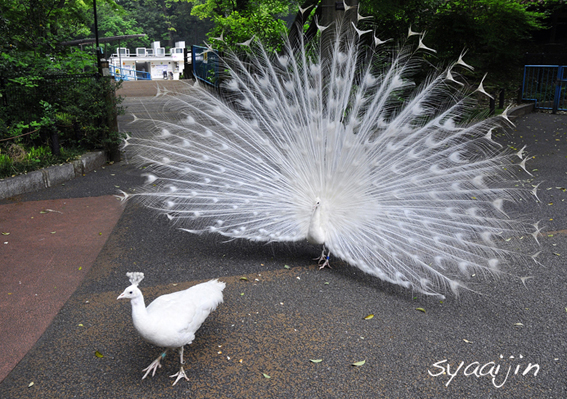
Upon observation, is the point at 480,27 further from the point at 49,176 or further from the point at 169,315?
the point at 169,315

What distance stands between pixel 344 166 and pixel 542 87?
12.3m

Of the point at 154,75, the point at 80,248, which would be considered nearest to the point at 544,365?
the point at 80,248

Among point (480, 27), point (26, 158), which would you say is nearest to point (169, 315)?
point (26, 158)

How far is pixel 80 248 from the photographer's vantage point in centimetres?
474

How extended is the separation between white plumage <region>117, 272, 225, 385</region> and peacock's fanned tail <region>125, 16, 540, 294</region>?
1.28 m

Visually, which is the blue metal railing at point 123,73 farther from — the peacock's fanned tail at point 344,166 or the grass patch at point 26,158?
the peacock's fanned tail at point 344,166

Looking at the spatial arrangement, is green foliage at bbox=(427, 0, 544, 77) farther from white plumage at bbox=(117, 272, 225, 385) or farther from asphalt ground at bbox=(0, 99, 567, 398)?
white plumage at bbox=(117, 272, 225, 385)

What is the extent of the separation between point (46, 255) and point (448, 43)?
11000mm

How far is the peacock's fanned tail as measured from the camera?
12.3 ft

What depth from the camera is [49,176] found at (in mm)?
6867

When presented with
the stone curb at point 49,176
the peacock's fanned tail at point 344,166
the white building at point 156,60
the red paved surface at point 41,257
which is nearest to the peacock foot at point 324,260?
the peacock's fanned tail at point 344,166

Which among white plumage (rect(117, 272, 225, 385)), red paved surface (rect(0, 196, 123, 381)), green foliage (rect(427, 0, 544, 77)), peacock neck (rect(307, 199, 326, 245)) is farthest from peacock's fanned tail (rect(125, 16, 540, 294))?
green foliage (rect(427, 0, 544, 77))

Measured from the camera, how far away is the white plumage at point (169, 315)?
2.57 m

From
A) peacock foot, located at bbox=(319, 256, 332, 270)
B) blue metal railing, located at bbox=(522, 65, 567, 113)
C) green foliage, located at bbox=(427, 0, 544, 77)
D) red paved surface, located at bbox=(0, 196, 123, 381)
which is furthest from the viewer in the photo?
blue metal railing, located at bbox=(522, 65, 567, 113)
